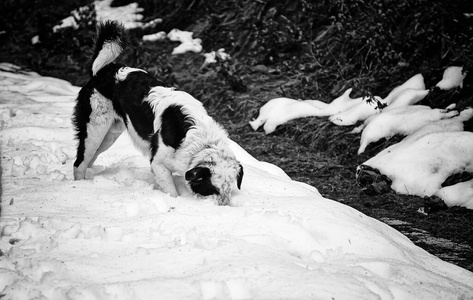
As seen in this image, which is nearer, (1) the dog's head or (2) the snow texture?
(1) the dog's head

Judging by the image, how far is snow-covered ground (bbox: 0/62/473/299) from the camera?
2713 mm

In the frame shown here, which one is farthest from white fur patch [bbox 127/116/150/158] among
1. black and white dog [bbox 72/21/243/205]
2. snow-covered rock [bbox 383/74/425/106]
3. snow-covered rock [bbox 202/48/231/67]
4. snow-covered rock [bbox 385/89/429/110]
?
snow-covered rock [bbox 202/48/231/67]

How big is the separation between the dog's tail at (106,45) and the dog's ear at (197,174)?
185 cm

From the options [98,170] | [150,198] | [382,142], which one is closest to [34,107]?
[98,170]

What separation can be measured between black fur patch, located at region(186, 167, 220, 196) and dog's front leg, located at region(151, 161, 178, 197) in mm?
300

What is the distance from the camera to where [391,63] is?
7.81 meters

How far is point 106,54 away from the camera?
5.27m

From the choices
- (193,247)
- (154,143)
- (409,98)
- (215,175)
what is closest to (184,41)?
(409,98)

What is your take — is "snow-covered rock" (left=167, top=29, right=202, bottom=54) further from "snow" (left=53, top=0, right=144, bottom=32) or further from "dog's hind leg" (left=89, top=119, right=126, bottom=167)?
"dog's hind leg" (left=89, top=119, right=126, bottom=167)

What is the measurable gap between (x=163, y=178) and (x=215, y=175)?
0.57 metres

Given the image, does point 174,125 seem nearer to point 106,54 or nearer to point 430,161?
point 106,54

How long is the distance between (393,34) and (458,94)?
1.81 metres

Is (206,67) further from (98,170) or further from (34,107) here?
(98,170)

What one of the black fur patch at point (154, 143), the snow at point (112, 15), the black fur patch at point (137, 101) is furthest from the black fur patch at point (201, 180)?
the snow at point (112, 15)
